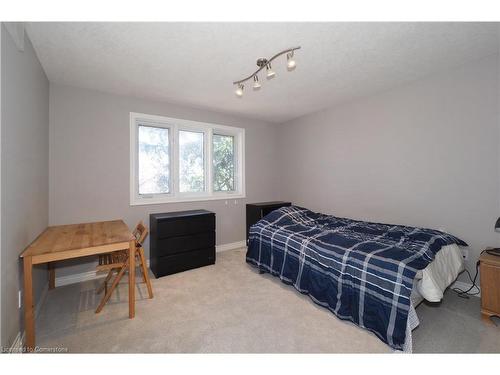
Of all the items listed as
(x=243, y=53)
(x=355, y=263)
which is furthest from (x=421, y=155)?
(x=243, y=53)

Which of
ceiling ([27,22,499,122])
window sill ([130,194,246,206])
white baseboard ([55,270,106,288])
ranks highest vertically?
ceiling ([27,22,499,122])

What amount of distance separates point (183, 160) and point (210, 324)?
2541mm

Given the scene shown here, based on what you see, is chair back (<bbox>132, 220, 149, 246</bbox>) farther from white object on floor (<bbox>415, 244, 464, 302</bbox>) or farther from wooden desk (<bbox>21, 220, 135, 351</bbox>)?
white object on floor (<bbox>415, 244, 464, 302</bbox>)

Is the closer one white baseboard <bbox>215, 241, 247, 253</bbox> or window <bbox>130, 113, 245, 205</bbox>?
window <bbox>130, 113, 245, 205</bbox>

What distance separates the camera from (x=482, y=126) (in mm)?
2262

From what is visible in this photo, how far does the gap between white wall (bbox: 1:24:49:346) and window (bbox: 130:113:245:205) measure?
1.10m

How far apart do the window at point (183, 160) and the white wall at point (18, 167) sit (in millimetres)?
1102

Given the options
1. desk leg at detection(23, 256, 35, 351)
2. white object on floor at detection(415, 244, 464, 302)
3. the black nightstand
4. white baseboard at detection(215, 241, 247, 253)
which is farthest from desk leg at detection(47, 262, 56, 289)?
white object on floor at detection(415, 244, 464, 302)

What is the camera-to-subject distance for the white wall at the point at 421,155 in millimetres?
2262

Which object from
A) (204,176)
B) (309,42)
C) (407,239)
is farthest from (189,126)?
(407,239)

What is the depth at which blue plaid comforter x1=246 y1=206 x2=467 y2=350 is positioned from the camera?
163cm

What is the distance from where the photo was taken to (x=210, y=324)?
1904 millimetres

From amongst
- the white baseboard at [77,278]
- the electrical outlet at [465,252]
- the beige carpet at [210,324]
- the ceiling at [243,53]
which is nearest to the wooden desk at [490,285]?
the beige carpet at [210,324]

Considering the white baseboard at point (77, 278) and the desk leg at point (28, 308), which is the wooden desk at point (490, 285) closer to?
the desk leg at point (28, 308)
